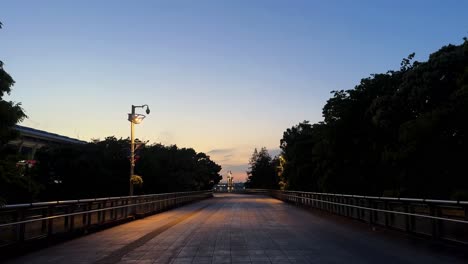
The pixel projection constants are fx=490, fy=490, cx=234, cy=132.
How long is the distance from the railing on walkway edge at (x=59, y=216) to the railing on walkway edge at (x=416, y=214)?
999 cm

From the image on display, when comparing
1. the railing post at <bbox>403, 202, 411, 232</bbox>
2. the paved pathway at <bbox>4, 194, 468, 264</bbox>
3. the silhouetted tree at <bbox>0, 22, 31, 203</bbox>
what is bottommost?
the paved pathway at <bbox>4, 194, 468, 264</bbox>

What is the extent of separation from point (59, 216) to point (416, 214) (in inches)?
401

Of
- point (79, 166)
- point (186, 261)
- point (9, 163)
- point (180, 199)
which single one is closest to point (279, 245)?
point (186, 261)

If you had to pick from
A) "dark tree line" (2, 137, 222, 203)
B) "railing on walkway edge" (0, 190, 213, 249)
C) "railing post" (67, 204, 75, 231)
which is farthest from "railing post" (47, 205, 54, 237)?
"dark tree line" (2, 137, 222, 203)

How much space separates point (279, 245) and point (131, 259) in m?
4.12

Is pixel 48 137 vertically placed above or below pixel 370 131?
above

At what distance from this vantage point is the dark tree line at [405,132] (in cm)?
2577

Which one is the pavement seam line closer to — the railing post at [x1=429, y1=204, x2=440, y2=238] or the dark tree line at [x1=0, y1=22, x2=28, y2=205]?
the dark tree line at [x1=0, y1=22, x2=28, y2=205]

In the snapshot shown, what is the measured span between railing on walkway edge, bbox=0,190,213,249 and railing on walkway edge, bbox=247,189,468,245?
999 centimetres

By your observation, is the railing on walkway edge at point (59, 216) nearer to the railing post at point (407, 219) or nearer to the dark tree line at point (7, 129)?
the dark tree line at point (7, 129)

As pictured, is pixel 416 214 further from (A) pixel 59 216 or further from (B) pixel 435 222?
(A) pixel 59 216

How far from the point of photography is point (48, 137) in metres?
90.0

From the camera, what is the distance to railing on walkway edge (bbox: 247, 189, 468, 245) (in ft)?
37.7

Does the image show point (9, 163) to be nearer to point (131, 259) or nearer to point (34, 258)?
point (34, 258)
